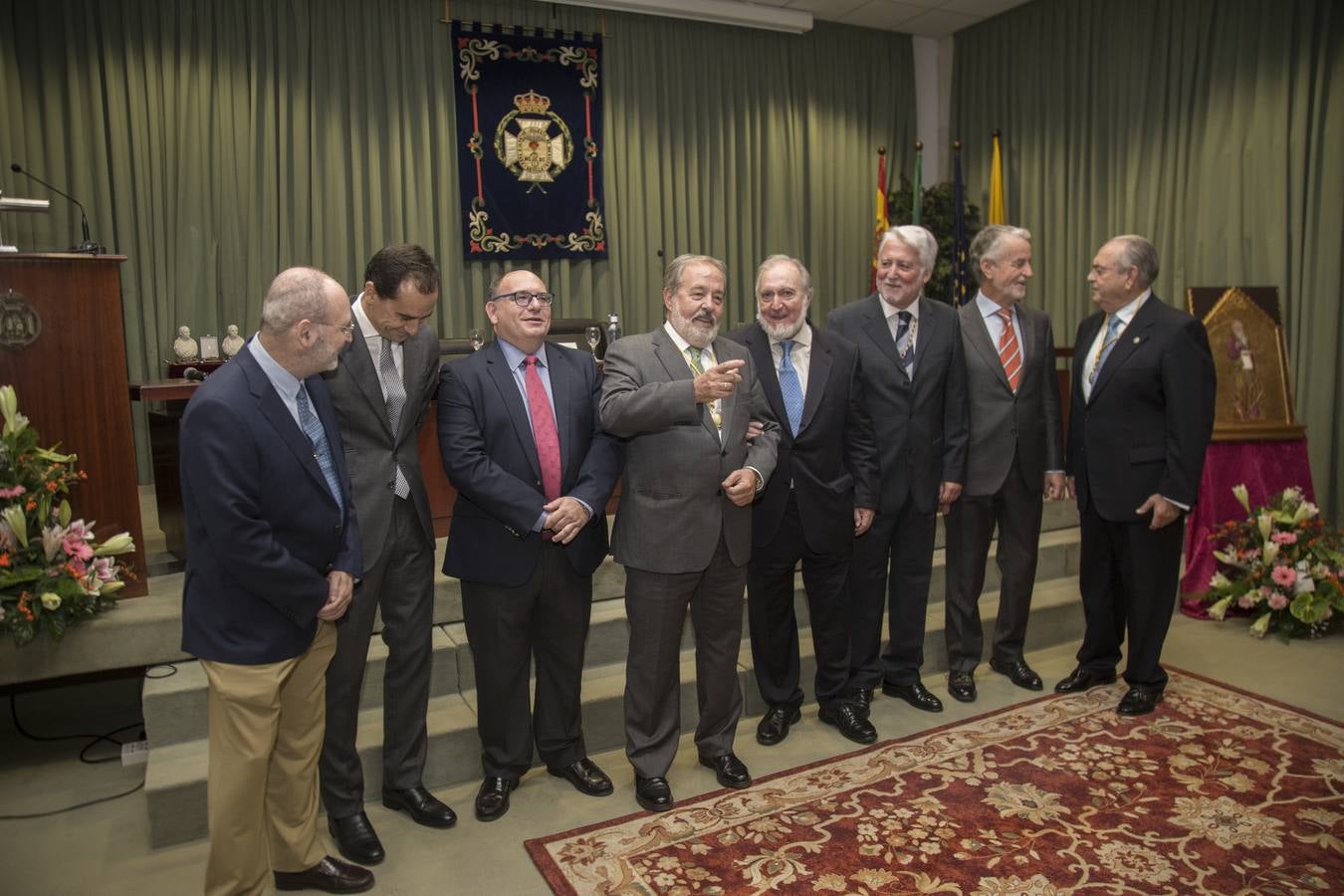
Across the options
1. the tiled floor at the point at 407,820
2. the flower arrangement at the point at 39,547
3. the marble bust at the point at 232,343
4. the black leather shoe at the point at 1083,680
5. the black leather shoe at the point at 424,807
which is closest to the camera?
the tiled floor at the point at 407,820

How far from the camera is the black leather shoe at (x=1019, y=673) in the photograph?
3.80 m

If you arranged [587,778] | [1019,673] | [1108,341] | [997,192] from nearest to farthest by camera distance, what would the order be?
[587,778], [1108,341], [1019,673], [997,192]

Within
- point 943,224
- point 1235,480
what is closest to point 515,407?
point 1235,480

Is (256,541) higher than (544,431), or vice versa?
(544,431)

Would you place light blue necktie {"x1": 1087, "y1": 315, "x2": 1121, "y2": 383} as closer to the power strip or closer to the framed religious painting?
the framed religious painting

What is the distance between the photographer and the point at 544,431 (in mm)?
2768

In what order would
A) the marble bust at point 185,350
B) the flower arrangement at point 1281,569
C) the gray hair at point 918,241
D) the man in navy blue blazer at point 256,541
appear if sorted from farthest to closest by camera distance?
the marble bust at point 185,350 → the flower arrangement at point 1281,569 → the gray hair at point 918,241 → the man in navy blue blazer at point 256,541

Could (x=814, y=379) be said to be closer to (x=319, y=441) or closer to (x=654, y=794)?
(x=654, y=794)

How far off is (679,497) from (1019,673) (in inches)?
76.8

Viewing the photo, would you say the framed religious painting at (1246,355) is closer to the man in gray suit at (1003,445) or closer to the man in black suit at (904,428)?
the man in gray suit at (1003,445)

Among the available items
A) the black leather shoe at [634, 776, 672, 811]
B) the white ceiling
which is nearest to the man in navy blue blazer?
the black leather shoe at [634, 776, 672, 811]

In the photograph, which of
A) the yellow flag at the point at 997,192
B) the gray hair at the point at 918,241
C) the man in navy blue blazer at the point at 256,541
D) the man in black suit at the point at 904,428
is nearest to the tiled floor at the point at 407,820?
the man in black suit at the point at 904,428

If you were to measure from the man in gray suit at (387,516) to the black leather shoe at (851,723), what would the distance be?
4.58 ft

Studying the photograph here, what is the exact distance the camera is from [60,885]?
2.55 m
